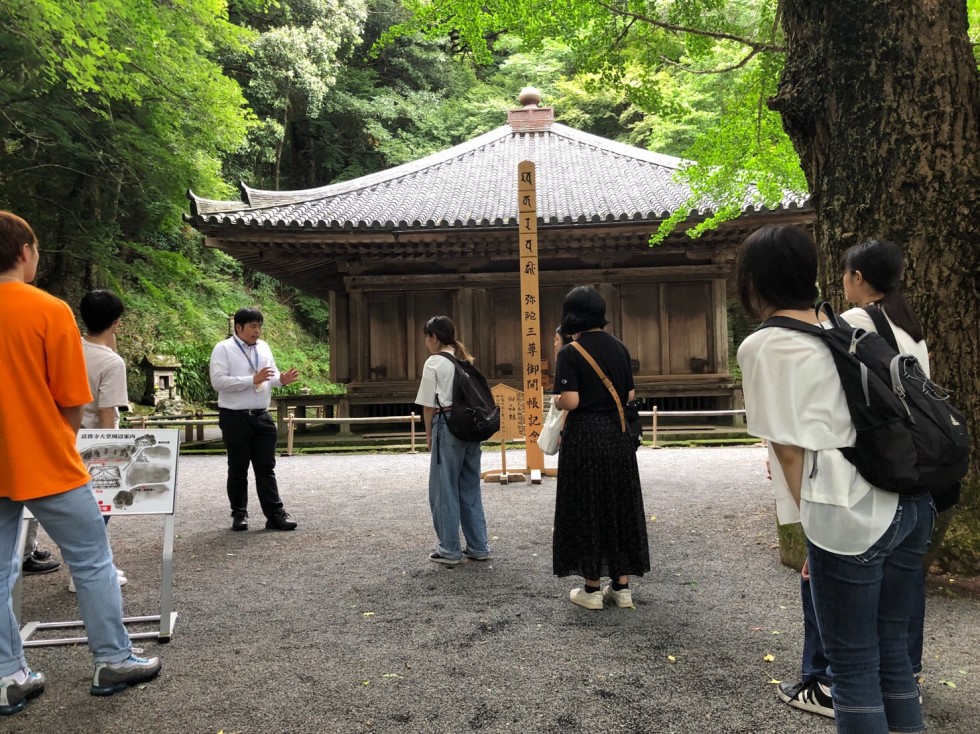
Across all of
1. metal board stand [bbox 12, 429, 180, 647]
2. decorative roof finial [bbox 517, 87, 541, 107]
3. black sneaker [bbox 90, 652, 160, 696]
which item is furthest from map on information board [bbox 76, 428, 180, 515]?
decorative roof finial [bbox 517, 87, 541, 107]

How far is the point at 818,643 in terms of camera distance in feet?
7.73

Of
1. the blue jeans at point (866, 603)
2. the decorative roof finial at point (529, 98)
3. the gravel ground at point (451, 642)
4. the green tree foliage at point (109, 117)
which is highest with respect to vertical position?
the decorative roof finial at point (529, 98)

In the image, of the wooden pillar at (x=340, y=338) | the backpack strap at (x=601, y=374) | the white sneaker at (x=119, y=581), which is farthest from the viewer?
the wooden pillar at (x=340, y=338)

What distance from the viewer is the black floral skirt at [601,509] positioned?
337 centimetres

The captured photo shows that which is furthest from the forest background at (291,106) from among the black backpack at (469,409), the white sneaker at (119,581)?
the white sneaker at (119,581)

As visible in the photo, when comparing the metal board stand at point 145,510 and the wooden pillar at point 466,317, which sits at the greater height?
the wooden pillar at point 466,317

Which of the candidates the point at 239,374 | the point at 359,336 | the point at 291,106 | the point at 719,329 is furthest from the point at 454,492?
the point at 291,106

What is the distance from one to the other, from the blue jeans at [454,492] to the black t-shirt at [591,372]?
3.61ft

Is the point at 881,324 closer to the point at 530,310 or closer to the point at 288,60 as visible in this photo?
the point at 530,310

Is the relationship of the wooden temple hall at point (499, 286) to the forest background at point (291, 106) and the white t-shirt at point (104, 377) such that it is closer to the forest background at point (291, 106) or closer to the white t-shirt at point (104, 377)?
the forest background at point (291, 106)

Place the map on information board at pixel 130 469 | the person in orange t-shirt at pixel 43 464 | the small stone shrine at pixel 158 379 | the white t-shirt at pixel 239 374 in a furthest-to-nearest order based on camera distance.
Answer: the small stone shrine at pixel 158 379
the white t-shirt at pixel 239 374
the map on information board at pixel 130 469
the person in orange t-shirt at pixel 43 464

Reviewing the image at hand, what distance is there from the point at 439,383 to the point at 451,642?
1.68 meters

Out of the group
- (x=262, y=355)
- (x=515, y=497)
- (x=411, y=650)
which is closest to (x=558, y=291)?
(x=515, y=497)

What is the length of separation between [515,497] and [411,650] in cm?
384
